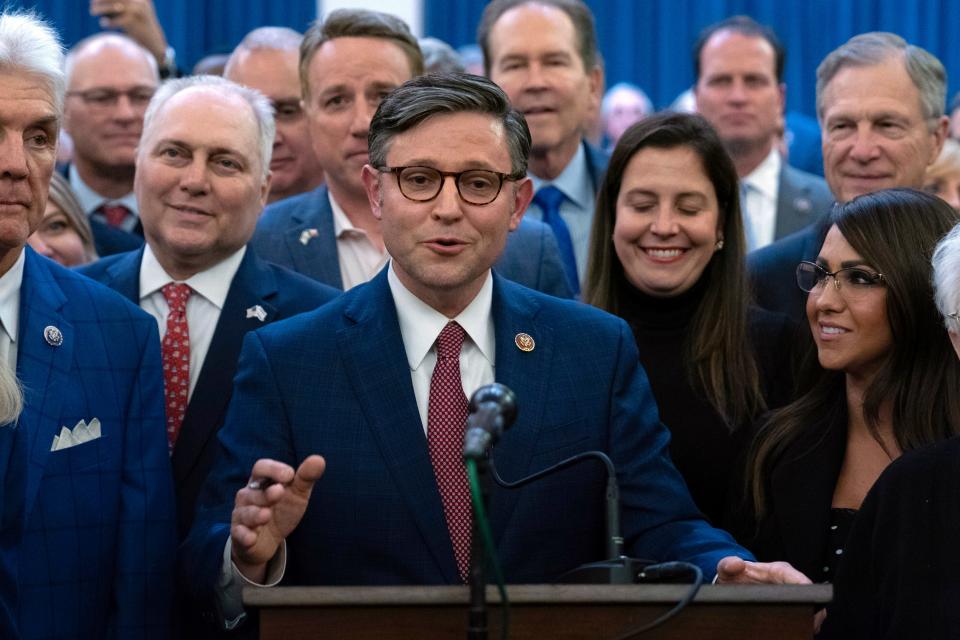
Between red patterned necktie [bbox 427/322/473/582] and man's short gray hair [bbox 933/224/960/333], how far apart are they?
3.21 ft

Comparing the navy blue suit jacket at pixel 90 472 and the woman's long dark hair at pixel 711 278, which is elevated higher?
the woman's long dark hair at pixel 711 278

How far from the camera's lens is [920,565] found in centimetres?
281

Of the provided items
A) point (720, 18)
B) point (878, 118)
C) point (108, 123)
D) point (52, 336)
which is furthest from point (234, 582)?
point (720, 18)

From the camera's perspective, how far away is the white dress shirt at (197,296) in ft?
12.2

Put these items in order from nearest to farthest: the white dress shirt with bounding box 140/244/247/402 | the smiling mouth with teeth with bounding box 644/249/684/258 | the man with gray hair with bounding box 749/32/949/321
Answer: the white dress shirt with bounding box 140/244/247/402 → the smiling mouth with teeth with bounding box 644/249/684/258 → the man with gray hair with bounding box 749/32/949/321

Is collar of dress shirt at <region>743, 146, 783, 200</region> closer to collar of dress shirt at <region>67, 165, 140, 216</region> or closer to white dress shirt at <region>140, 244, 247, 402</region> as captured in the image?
collar of dress shirt at <region>67, 165, 140, 216</region>

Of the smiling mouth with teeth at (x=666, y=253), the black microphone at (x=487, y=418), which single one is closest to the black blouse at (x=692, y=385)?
the smiling mouth with teeth at (x=666, y=253)

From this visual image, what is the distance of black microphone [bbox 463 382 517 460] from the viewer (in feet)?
7.22

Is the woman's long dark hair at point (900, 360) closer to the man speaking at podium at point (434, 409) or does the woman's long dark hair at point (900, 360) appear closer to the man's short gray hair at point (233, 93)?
the man speaking at podium at point (434, 409)

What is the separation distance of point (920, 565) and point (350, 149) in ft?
6.88

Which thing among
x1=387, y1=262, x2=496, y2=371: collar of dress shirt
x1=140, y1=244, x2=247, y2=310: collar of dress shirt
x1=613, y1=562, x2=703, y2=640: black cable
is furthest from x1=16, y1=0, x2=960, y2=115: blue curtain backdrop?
x1=613, y1=562, x2=703, y2=640: black cable

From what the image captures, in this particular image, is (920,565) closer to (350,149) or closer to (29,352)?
(29,352)

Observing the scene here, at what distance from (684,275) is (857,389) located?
545 millimetres

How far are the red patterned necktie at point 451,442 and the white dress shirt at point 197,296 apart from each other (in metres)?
0.88
